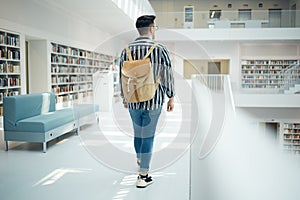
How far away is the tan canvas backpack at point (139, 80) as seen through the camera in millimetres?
2104

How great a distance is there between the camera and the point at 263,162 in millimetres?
738

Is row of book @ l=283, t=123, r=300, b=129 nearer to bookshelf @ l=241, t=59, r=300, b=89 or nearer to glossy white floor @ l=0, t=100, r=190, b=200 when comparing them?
bookshelf @ l=241, t=59, r=300, b=89

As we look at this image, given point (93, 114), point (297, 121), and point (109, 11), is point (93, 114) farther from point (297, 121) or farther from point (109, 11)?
point (297, 121)

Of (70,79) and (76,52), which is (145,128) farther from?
(76,52)

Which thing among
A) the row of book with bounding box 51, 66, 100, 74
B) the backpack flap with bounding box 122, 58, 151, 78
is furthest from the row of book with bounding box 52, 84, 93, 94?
the backpack flap with bounding box 122, 58, 151, 78

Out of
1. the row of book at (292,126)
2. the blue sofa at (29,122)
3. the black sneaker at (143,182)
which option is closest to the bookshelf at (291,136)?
the row of book at (292,126)

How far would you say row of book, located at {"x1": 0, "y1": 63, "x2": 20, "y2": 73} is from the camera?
4770 mm

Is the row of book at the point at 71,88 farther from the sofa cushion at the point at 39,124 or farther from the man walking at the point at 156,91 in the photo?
the man walking at the point at 156,91

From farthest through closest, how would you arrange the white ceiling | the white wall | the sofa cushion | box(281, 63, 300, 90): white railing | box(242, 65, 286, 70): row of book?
box(242, 65, 286, 70): row of book, box(281, 63, 300, 90): white railing, the white ceiling, the white wall, the sofa cushion

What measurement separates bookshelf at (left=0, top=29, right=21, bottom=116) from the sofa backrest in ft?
3.70

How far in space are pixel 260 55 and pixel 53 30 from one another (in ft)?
33.3

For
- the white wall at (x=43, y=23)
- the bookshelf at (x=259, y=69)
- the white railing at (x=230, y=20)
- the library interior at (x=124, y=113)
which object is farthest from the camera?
the bookshelf at (x=259, y=69)

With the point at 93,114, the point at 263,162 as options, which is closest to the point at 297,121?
the point at 93,114

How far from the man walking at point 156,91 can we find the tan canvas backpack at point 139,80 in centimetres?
5
